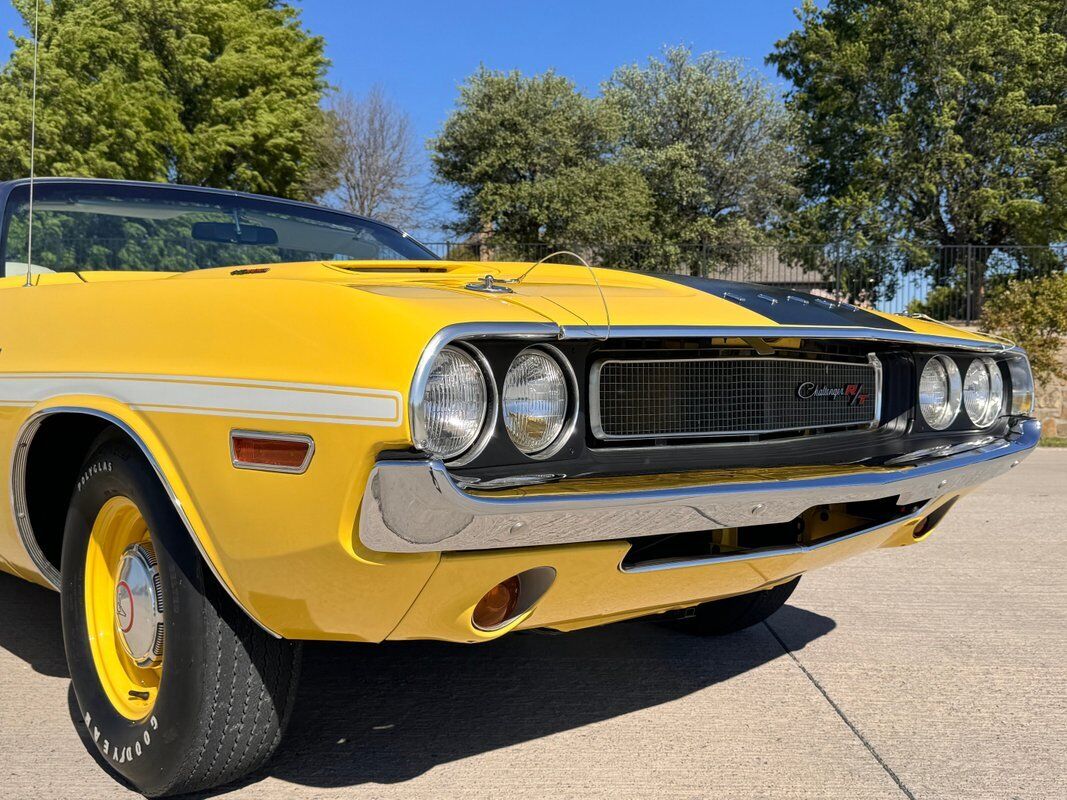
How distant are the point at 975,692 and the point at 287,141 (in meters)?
24.8

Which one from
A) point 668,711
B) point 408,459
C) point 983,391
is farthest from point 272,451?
point 983,391

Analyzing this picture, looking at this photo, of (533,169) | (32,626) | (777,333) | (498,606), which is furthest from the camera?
(533,169)

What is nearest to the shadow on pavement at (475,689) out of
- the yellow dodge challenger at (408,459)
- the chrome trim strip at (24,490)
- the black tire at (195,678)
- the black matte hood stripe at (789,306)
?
the black tire at (195,678)

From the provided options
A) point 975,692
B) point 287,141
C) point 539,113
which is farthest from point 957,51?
point 975,692

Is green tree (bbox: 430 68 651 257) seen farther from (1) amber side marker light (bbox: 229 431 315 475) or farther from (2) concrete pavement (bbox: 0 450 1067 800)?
(1) amber side marker light (bbox: 229 431 315 475)

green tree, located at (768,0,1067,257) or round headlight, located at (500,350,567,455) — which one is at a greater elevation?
green tree, located at (768,0,1067,257)

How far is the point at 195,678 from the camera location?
1.94 metres

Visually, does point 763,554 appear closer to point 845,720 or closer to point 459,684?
point 845,720

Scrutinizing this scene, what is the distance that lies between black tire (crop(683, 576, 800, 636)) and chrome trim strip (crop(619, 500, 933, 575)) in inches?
30.3

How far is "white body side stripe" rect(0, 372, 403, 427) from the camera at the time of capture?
1.63m

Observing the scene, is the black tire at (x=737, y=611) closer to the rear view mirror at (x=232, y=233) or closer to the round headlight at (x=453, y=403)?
the round headlight at (x=453, y=403)

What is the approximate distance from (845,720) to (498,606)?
46.3 inches

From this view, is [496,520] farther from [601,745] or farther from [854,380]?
[854,380]

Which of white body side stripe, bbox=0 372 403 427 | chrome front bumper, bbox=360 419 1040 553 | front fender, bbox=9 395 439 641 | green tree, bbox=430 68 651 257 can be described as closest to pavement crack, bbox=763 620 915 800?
chrome front bumper, bbox=360 419 1040 553
